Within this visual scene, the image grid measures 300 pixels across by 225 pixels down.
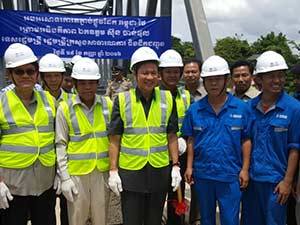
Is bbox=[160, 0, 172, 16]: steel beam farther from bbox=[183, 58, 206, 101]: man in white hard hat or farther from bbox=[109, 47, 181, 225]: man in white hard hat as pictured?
bbox=[109, 47, 181, 225]: man in white hard hat

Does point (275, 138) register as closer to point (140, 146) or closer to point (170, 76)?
Result: point (140, 146)

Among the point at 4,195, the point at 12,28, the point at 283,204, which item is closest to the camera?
the point at 4,195

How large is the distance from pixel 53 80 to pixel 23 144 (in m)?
1.19

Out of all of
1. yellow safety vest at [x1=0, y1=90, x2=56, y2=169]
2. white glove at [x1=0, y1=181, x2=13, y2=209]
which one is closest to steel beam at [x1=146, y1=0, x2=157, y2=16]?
yellow safety vest at [x1=0, y1=90, x2=56, y2=169]

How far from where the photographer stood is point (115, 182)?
2996 mm

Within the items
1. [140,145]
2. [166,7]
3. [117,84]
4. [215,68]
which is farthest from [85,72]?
[166,7]

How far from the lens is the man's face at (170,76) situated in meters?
3.74

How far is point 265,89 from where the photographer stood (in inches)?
120

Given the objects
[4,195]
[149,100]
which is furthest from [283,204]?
[4,195]

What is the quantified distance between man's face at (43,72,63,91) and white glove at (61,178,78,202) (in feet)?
4.17

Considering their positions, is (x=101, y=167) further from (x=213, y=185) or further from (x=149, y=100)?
(x=213, y=185)

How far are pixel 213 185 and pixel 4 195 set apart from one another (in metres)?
1.54

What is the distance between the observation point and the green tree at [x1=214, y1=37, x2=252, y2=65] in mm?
52178

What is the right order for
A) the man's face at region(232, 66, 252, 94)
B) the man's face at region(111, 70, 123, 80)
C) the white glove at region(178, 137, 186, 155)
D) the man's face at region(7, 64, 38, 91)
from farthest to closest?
the man's face at region(111, 70, 123, 80)
the man's face at region(232, 66, 252, 94)
the white glove at region(178, 137, 186, 155)
the man's face at region(7, 64, 38, 91)
